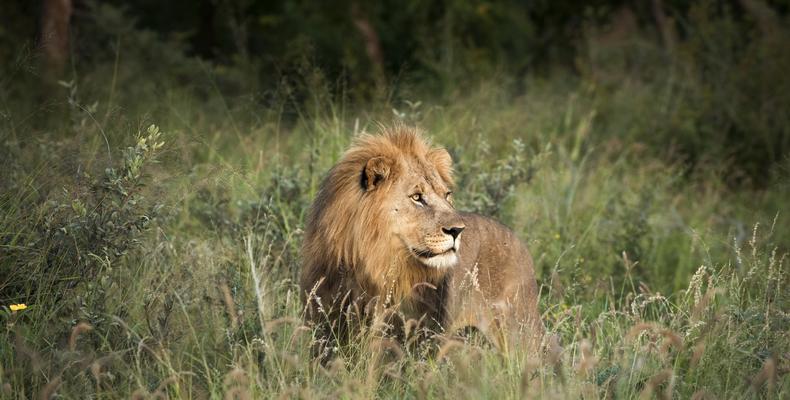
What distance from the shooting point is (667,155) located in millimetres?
10781

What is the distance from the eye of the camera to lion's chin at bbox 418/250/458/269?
4.93 m

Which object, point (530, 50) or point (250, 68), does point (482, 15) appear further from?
point (250, 68)

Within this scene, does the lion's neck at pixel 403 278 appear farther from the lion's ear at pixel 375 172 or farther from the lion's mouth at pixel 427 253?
the lion's ear at pixel 375 172

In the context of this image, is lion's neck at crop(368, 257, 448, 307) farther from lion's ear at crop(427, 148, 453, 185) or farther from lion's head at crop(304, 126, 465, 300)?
lion's ear at crop(427, 148, 453, 185)

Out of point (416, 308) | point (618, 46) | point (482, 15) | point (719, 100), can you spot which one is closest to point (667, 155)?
point (719, 100)

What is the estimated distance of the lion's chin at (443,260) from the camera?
16.2 ft

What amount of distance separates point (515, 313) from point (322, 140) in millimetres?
2421

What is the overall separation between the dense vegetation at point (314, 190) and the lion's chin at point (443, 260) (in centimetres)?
43

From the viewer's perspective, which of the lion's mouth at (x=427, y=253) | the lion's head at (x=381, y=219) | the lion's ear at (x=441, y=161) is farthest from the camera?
the lion's ear at (x=441, y=161)

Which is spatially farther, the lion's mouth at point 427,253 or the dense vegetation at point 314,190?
the lion's mouth at point 427,253

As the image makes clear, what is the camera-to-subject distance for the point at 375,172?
5051mm

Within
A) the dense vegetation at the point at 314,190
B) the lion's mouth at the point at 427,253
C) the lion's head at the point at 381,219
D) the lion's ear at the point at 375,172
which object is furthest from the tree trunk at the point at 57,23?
the lion's mouth at the point at 427,253

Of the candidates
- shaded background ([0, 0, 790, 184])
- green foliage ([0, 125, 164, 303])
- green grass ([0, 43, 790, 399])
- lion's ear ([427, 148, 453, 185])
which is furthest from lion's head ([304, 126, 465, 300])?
shaded background ([0, 0, 790, 184])

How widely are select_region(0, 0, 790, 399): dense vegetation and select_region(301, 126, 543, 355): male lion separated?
0.63 feet
